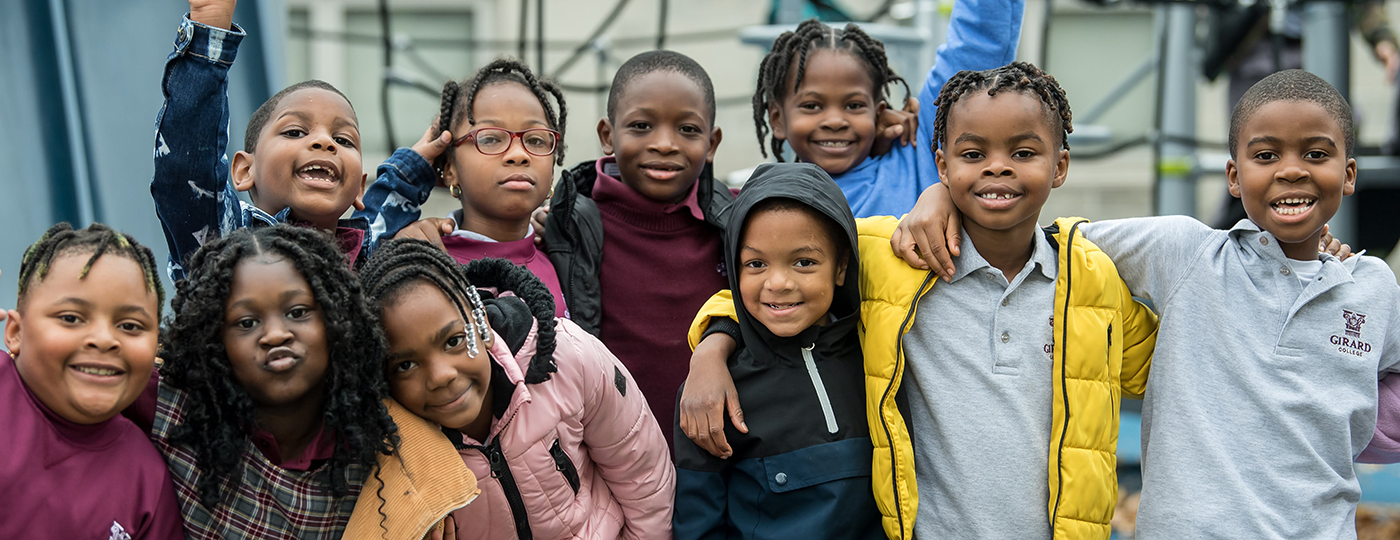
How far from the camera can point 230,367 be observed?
1.66m

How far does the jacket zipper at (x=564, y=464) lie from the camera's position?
1922 millimetres

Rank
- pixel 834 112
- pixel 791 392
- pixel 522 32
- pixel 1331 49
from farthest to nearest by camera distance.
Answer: pixel 522 32
pixel 1331 49
pixel 834 112
pixel 791 392

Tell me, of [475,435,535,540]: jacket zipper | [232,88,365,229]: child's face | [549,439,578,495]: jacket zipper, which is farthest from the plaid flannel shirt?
[232,88,365,229]: child's face

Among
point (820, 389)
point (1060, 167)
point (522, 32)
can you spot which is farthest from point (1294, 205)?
point (522, 32)

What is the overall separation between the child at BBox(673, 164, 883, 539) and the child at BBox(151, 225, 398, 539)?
24.5 inches

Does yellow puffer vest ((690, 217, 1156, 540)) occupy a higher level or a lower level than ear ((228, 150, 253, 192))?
lower

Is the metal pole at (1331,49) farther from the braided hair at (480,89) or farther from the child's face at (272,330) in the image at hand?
the child's face at (272,330)

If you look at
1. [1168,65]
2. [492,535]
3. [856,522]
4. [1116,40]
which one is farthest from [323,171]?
[1116,40]

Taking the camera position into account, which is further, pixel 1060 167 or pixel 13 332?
pixel 1060 167

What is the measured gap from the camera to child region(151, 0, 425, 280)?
1.87 meters

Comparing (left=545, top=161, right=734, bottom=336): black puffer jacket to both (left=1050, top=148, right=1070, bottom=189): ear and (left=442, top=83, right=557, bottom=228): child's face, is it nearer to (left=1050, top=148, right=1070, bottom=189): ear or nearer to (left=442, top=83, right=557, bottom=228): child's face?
(left=442, top=83, right=557, bottom=228): child's face

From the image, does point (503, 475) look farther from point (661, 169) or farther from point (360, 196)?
point (661, 169)

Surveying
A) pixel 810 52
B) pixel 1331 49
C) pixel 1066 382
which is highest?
pixel 1331 49

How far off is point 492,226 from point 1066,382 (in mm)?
1267
